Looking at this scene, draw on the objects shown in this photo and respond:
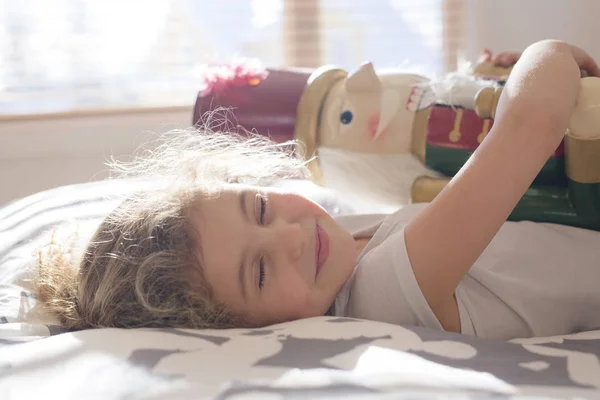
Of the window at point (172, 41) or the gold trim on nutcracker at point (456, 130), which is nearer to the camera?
the gold trim on nutcracker at point (456, 130)

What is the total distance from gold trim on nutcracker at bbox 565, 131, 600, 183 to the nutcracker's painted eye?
0.39 meters

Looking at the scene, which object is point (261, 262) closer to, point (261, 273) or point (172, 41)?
point (261, 273)

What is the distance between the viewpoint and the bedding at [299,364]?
20.3 inches

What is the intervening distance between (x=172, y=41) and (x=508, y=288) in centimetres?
148

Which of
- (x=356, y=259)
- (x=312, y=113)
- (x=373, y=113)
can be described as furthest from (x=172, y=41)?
(x=356, y=259)

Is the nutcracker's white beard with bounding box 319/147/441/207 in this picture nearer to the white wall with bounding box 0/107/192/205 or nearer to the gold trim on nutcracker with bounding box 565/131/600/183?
the gold trim on nutcracker with bounding box 565/131/600/183

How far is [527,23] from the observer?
1.90 metres

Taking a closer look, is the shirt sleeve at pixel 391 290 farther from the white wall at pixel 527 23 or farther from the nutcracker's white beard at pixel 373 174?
the white wall at pixel 527 23

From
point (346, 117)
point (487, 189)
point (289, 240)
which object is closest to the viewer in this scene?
point (487, 189)

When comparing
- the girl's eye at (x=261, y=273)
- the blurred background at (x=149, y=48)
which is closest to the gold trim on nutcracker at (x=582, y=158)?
the girl's eye at (x=261, y=273)

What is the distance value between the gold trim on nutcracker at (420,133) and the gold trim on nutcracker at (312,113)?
0.19 meters

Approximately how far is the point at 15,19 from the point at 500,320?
1.69 metres

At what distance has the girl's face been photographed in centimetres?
81

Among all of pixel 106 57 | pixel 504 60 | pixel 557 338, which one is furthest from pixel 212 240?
pixel 106 57
